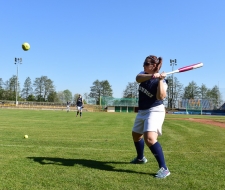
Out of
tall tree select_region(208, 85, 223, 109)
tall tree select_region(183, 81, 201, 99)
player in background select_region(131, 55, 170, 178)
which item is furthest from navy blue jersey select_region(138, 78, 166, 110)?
tall tree select_region(183, 81, 201, 99)

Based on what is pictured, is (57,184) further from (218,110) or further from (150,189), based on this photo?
(218,110)

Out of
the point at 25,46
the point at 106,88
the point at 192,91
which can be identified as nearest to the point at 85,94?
the point at 106,88

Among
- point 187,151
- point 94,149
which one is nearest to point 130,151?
point 94,149

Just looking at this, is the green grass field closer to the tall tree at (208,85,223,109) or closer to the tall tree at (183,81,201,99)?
the tall tree at (208,85,223,109)

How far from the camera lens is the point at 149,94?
190 inches

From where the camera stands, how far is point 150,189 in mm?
3703

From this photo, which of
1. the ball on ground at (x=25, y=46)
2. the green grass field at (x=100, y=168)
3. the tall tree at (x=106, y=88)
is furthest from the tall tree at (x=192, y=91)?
the green grass field at (x=100, y=168)

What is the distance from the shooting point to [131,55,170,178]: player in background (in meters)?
4.56

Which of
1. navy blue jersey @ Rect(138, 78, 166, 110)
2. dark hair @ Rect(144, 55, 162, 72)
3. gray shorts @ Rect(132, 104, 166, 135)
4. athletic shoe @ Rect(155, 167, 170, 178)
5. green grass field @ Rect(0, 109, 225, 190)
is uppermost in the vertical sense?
dark hair @ Rect(144, 55, 162, 72)

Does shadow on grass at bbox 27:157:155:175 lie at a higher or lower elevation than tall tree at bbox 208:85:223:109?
lower

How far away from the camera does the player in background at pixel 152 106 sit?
15.0ft

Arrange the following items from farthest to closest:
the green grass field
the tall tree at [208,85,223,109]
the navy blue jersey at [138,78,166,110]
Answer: the tall tree at [208,85,223,109] → the navy blue jersey at [138,78,166,110] → the green grass field

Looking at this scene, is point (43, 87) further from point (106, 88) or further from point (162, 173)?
point (162, 173)

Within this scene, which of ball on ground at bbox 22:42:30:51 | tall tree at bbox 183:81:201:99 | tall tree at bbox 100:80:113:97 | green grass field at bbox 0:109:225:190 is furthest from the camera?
tall tree at bbox 100:80:113:97
